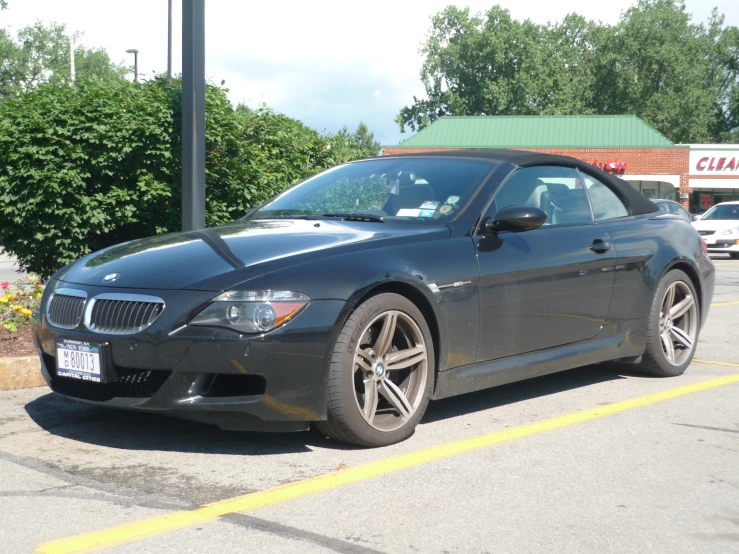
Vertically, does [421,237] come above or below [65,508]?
above

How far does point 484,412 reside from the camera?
18.4 ft

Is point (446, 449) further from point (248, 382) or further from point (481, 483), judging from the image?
point (248, 382)

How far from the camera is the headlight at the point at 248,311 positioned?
426 cm

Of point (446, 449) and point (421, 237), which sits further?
point (421, 237)

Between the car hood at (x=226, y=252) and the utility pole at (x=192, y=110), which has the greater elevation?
the utility pole at (x=192, y=110)

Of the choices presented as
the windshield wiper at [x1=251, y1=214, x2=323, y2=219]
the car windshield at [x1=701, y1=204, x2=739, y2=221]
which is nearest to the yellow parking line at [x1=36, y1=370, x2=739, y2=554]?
the windshield wiper at [x1=251, y1=214, x2=323, y2=219]

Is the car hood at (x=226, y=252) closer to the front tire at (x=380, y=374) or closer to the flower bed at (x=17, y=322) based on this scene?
the front tire at (x=380, y=374)

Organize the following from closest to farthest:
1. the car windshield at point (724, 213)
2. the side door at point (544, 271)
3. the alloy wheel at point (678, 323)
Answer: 1. the side door at point (544, 271)
2. the alloy wheel at point (678, 323)
3. the car windshield at point (724, 213)

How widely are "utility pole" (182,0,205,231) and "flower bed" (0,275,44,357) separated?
137cm

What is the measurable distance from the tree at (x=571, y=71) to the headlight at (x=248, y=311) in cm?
7732

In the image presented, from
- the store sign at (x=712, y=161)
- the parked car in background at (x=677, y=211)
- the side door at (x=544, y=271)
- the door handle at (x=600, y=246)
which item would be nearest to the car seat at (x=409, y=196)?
the side door at (x=544, y=271)

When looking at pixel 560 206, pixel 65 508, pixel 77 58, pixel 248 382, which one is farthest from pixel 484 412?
pixel 77 58

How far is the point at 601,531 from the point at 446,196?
7.96ft

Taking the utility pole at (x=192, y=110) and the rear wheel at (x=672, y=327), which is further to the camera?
the utility pole at (x=192, y=110)
